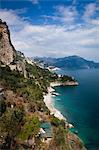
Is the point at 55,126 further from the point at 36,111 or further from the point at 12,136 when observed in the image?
the point at 12,136

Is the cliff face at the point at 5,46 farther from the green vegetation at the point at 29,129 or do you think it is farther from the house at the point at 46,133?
the green vegetation at the point at 29,129

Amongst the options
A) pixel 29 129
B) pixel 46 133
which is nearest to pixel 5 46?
pixel 46 133

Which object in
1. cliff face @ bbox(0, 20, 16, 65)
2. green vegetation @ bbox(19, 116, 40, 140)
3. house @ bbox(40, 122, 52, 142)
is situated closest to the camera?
green vegetation @ bbox(19, 116, 40, 140)

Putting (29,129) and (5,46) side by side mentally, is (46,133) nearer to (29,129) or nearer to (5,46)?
(29,129)

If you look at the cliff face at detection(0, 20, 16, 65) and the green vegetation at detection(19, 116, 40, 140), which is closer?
the green vegetation at detection(19, 116, 40, 140)

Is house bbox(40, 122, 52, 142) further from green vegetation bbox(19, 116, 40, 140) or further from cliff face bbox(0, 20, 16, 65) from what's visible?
cliff face bbox(0, 20, 16, 65)

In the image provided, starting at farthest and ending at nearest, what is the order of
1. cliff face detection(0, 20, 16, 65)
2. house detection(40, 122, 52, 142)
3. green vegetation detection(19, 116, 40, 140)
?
cliff face detection(0, 20, 16, 65), house detection(40, 122, 52, 142), green vegetation detection(19, 116, 40, 140)

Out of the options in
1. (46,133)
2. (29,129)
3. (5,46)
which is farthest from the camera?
(5,46)

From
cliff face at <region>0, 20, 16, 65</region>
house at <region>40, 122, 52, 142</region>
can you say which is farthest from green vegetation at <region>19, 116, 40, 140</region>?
cliff face at <region>0, 20, 16, 65</region>

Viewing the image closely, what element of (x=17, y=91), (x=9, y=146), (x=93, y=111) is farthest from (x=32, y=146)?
(x=93, y=111)

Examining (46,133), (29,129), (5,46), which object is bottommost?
(46,133)

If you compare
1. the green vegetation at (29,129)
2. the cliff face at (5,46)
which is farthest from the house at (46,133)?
the cliff face at (5,46)
